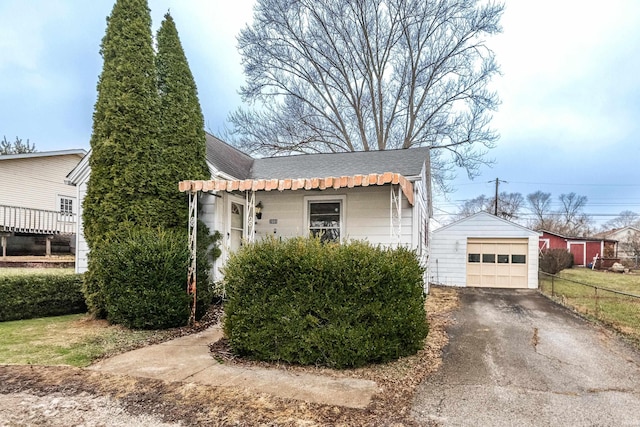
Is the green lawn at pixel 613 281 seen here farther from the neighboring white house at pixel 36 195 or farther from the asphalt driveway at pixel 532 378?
the neighboring white house at pixel 36 195

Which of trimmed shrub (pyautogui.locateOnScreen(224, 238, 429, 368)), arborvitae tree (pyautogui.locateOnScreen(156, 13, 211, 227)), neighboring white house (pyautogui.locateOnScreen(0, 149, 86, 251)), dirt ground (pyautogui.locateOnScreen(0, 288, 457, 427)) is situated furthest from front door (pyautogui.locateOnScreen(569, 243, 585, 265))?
neighboring white house (pyautogui.locateOnScreen(0, 149, 86, 251))

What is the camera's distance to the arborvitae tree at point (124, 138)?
6645mm

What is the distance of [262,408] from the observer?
10.6ft

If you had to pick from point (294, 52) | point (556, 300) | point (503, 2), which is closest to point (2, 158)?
point (294, 52)

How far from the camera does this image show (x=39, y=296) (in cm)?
728

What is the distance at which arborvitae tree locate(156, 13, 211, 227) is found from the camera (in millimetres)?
6996

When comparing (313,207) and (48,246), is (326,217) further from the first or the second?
(48,246)

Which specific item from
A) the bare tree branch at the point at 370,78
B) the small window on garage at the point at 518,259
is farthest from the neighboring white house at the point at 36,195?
the small window on garage at the point at 518,259

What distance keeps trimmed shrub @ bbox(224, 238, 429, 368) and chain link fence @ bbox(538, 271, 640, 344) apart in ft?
12.2

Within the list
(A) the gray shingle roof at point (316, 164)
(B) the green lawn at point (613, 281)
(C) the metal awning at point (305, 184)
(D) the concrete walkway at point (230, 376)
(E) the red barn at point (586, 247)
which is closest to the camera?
(D) the concrete walkway at point (230, 376)

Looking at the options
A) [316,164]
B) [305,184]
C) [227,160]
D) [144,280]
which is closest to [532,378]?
[305,184]

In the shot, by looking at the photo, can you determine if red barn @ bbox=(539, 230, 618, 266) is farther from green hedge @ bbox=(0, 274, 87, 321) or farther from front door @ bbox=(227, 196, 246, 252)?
green hedge @ bbox=(0, 274, 87, 321)

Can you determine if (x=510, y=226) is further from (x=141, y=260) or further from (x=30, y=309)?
(x=30, y=309)

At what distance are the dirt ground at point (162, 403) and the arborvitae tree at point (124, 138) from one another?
3.04 metres
